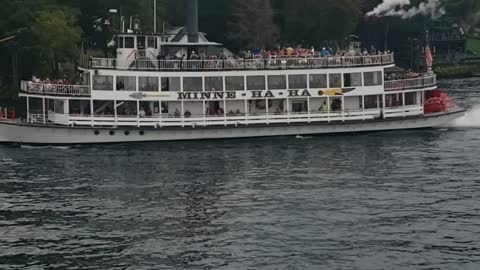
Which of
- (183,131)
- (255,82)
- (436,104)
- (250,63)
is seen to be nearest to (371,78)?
(436,104)

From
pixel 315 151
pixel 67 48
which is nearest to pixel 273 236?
pixel 315 151

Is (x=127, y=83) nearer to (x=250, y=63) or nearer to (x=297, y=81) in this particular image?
(x=250, y=63)

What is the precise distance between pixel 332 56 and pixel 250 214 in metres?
28.1

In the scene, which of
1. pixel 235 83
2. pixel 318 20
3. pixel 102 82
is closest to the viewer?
pixel 102 82

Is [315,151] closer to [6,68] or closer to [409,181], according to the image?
[409,181]

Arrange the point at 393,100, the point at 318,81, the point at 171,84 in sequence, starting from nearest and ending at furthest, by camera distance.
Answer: the point at 171,84, the point at 318,81, the point at 393,100

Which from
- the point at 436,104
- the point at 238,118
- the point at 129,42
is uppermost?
the point at 129,42

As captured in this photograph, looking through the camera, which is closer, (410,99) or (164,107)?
(164,107)

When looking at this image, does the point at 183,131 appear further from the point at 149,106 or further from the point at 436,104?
the point at 436,104

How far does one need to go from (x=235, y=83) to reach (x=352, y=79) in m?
9.15

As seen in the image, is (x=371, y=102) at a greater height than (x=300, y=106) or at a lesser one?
greater

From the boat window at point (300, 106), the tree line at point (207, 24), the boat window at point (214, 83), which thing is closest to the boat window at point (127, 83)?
the boat window at point (214, 83)

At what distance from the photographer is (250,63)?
63.9 metres

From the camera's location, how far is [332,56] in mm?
65562
